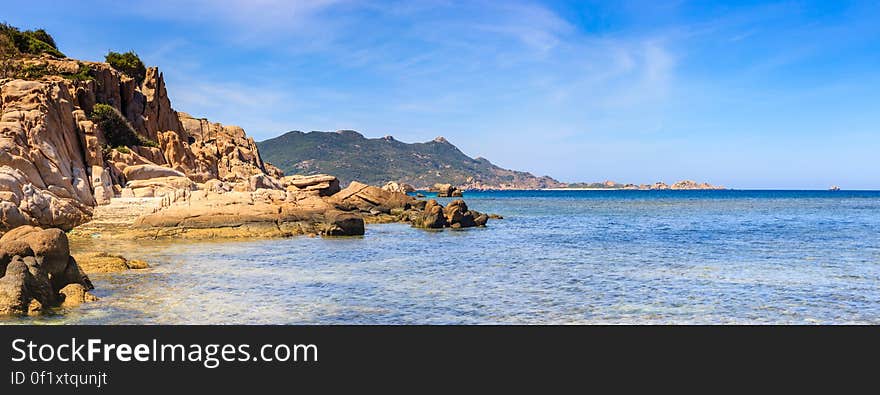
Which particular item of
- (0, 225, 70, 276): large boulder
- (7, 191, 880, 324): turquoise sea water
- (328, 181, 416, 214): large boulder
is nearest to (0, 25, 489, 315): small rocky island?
(0, 225, 70, 276): large boulder

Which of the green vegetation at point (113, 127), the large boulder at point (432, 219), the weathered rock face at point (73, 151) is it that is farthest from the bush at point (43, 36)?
the large boulder at point (432, 219)

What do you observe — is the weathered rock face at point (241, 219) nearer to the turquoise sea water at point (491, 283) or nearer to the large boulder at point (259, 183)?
the turquoise sea water at point (491, 283)

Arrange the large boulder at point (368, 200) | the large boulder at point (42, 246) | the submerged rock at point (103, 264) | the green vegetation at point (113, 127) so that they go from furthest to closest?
the large boulder at point (368, 200) → the green vegetation at point (113, 127) → the submerged rock at point (103, 264) → the large boulder at point (42, 246)

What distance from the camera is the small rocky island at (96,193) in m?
16.3

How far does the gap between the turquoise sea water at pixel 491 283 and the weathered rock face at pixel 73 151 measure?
5797 mm

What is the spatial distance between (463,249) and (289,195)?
66.6 ft

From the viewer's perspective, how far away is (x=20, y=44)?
57281 mm

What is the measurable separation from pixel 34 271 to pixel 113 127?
3967 cm

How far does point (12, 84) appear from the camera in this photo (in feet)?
126

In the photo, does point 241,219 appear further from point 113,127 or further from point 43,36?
point 43,36

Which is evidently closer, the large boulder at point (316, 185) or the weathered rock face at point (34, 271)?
the weathered rock face at point (34, 271)
